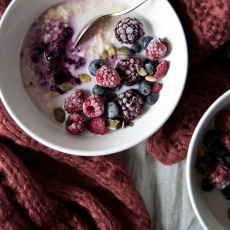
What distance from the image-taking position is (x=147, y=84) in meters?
0.86

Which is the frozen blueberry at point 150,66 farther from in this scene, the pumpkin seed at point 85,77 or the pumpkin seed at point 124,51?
the pumpkin seed at point 85,77

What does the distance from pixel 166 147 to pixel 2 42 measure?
677 millimetres

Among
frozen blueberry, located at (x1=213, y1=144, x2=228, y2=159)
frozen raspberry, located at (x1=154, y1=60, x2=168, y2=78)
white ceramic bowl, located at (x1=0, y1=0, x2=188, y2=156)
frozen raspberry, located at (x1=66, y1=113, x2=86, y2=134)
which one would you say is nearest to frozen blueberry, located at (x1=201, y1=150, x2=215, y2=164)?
frozen blueberry, located at (x1=213, y1=144, x2=228, y2=159)

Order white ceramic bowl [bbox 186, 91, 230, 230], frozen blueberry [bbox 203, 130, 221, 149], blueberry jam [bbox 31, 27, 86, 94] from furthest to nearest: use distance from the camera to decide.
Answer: blueberry jam [bbox 31, 27, 86, 94] → frozen blueberry [bbox 203, 130, 221, 149] → white ceramic bowl [bbox 186, 91, 230, 230]

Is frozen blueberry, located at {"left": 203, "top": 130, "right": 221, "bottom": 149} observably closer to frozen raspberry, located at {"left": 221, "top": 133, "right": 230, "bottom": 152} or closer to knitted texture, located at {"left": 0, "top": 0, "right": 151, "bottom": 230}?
frozen raspberry, located at {"left": 221, "top": 133, "right": 230, "bottom": 152}

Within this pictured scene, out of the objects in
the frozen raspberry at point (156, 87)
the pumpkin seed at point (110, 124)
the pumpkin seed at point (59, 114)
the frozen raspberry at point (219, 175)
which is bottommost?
the frozen raspberry at point (219, 175)

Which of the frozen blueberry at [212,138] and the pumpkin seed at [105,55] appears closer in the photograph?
the frozen blueberry at [212,138]

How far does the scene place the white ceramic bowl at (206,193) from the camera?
0.67 metres

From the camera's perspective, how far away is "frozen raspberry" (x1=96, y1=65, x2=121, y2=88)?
0.81 meters

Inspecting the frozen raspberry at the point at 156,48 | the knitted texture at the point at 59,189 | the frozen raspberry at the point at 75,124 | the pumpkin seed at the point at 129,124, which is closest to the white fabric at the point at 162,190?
the knitted texture at the point at 59,189

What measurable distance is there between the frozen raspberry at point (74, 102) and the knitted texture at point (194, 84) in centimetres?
29

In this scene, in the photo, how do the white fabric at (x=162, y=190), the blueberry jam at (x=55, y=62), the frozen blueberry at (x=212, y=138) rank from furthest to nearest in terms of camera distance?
the white fabric at (x=162, y=190), the blueberry jam at (x=55, y=62), the frozen blueberry at (x=212, y=138)

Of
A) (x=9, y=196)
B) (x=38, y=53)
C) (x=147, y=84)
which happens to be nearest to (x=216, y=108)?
(x=147, y=84)

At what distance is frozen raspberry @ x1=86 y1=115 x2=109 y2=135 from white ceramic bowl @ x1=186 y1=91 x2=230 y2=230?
308 millimetres
